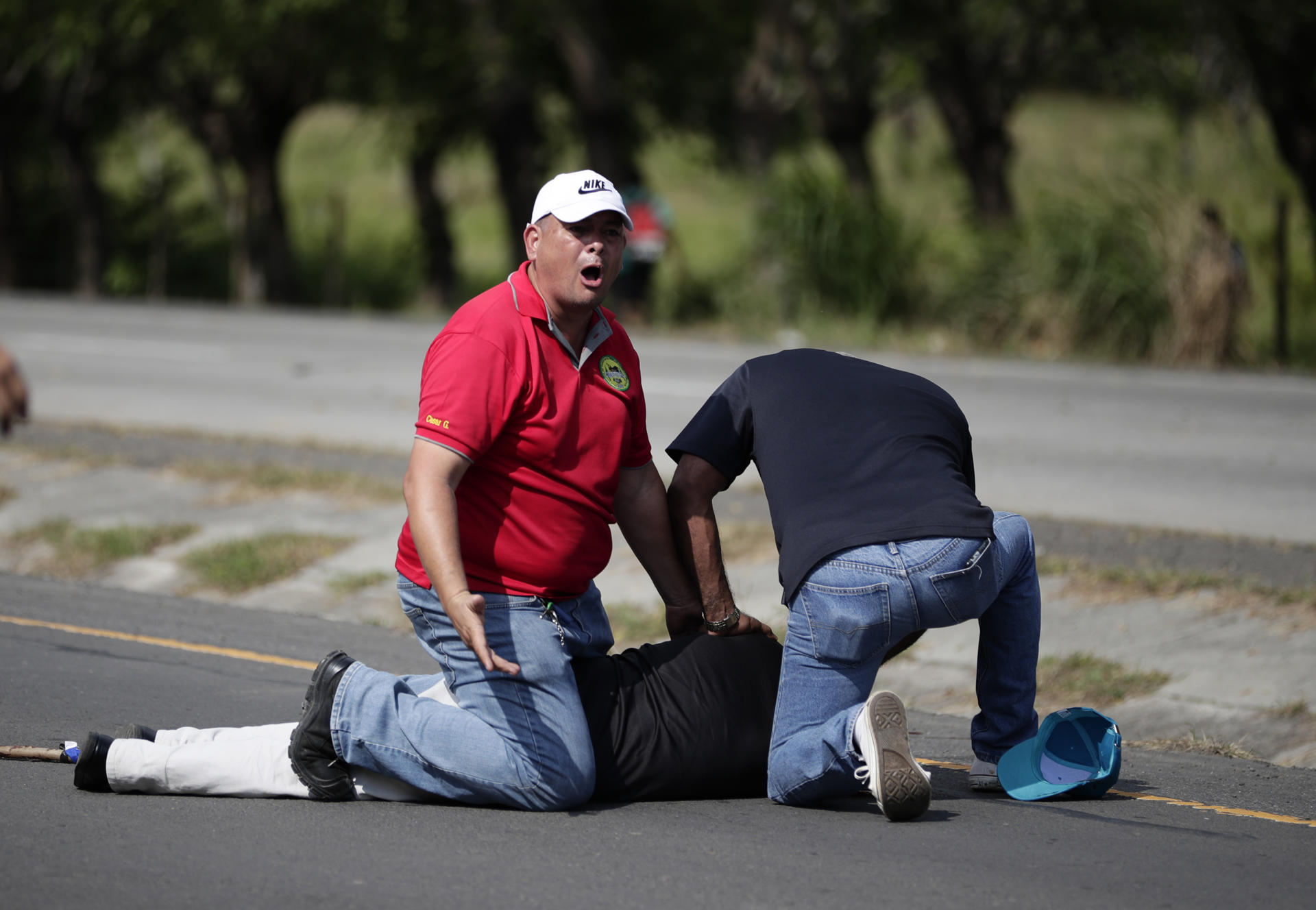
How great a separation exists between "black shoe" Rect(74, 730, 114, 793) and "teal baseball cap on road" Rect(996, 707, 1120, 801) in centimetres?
254

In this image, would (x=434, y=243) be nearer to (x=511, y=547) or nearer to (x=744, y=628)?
(x=744, y=628)

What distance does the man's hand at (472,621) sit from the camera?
4215 mm

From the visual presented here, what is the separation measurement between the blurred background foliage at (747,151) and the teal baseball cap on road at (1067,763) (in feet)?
43.5

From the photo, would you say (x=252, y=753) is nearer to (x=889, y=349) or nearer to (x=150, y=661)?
(x=150, y=661)

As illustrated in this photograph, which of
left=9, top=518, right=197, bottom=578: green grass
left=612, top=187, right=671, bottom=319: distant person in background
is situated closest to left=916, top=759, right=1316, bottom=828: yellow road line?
left=9, top=518, right=197, bottom=578: green grass

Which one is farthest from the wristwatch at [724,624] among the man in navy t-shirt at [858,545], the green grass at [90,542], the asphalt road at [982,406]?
the green grass at [90,542]

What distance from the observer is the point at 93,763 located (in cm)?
464

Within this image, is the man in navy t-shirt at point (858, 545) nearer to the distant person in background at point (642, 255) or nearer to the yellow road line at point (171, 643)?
the yellow road line at point (171, 643)

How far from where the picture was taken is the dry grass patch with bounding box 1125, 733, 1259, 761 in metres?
5.71

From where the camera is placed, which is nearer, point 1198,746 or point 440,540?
point 440,540

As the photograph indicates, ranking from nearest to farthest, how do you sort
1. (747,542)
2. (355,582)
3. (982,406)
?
(355,582) < (747,542) < (982,406)

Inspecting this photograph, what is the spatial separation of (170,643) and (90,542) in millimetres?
2484

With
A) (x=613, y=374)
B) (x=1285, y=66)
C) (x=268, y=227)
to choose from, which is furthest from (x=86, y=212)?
(x=613, y=374)

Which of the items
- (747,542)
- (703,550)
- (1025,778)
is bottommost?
(1025,778)
